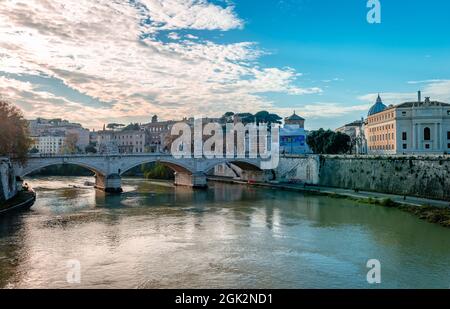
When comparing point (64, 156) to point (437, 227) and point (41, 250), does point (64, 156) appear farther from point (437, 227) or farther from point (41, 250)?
point (437, 227)

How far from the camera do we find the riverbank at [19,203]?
20.8 metres

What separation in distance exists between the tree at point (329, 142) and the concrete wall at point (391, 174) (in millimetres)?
8036

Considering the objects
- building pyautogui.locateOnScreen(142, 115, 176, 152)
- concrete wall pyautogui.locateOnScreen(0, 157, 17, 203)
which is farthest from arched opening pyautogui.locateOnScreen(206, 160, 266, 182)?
building pyautogui.locateOnScreen(142, 115, 176, 152)

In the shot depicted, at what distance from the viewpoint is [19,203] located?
893 inches

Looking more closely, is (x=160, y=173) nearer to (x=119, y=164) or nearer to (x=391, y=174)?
(x=119, y=164)

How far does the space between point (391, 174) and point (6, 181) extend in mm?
22056

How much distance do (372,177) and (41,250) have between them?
22.3 metres

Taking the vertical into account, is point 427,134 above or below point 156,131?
below

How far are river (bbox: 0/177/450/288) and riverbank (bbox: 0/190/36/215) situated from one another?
30.6 inches

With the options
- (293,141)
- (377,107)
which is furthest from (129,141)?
(377,107)

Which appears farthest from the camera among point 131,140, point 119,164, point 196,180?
point 131,140

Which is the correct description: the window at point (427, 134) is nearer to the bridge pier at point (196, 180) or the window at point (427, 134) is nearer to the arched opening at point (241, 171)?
the arched opening at point (241, 171)

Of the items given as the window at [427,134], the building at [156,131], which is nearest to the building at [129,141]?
the building at [156,131]

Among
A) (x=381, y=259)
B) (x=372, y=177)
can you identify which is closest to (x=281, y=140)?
(x=372, y=177)
